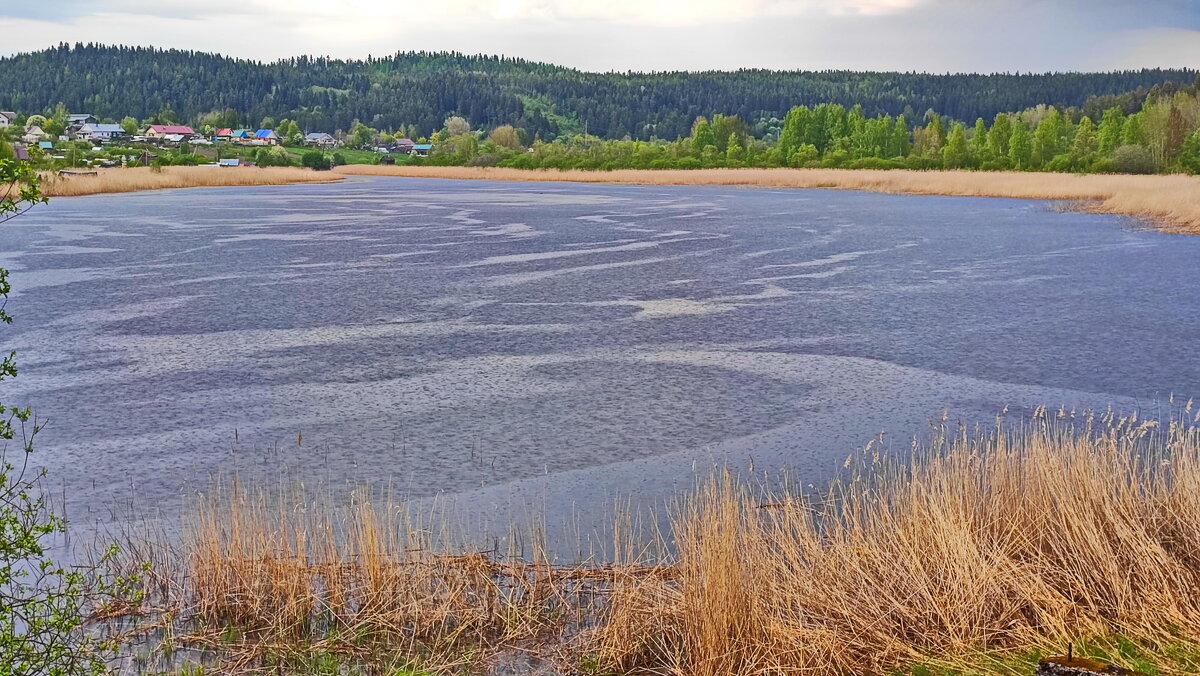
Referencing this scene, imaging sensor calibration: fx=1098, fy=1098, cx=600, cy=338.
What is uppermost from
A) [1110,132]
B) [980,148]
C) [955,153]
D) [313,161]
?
[1110,132]

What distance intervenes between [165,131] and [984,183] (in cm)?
15138

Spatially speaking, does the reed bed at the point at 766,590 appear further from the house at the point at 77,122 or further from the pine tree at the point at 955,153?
the house at the point at 77,122

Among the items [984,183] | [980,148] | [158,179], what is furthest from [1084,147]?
[158,179]

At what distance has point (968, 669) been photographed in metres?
6.07

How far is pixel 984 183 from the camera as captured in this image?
6312cm

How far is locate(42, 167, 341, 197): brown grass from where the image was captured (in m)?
56.1

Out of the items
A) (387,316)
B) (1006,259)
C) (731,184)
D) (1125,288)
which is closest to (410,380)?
(387,316)

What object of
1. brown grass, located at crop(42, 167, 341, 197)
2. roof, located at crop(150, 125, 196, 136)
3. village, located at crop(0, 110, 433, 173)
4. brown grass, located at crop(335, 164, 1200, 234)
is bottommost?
brown grass, located at crop(42, 167, 341, 197)

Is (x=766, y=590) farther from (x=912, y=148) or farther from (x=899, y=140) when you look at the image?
(x=912, y=148)

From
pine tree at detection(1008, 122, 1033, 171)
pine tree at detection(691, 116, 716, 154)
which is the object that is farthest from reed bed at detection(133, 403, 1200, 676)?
pine tree at detection(691, 116, 716, 154)

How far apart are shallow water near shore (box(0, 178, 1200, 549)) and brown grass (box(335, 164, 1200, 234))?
1018 cm

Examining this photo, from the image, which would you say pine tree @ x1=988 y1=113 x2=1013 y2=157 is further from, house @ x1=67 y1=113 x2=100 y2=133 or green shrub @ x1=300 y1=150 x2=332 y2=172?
house @ x1=67 y1=113 x2=100 y2=133

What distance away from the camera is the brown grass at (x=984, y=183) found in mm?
43688

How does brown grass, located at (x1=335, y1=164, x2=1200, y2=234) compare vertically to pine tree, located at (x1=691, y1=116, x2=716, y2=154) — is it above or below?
below
